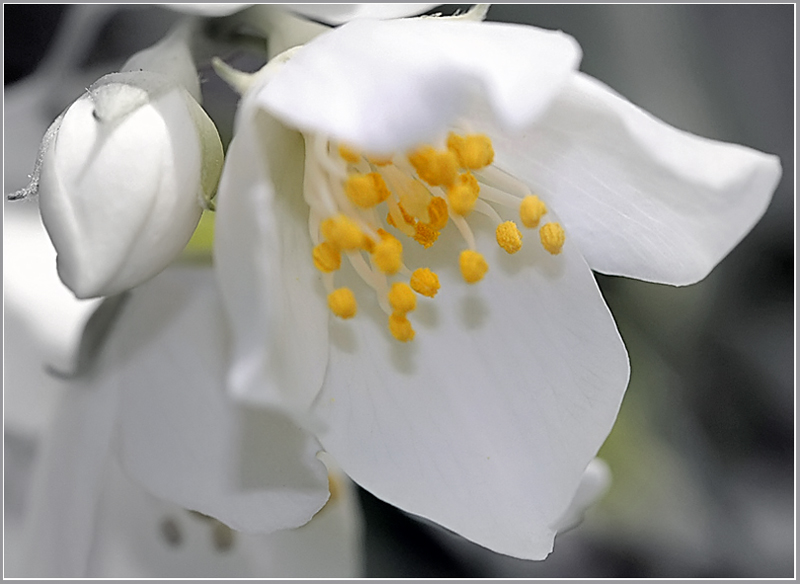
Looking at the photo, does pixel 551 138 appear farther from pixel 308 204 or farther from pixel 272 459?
pixel 272 459

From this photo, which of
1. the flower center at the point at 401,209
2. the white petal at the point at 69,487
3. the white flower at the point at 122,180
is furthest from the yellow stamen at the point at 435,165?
the white petal at the point at 69,487

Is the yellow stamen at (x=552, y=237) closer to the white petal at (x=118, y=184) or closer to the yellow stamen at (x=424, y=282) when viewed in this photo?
the yellow stamen at (x=424, y=282)

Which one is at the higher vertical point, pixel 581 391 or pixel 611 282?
pixel 581 391

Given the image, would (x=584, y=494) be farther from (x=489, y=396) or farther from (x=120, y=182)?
(x=120, y=182)

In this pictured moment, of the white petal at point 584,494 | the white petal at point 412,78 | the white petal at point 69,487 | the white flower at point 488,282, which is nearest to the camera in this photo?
the white petal at point 412,78

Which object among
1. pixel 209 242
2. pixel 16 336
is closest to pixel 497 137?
pixel 209 242

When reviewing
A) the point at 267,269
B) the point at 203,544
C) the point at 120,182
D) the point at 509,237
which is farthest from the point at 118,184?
the point at 203,544
